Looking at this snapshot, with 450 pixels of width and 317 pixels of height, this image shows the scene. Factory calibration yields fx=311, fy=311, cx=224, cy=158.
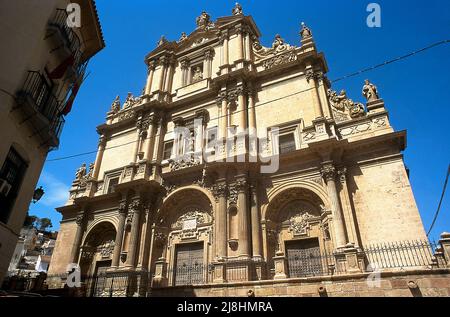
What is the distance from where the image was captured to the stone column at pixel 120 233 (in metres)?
16.8

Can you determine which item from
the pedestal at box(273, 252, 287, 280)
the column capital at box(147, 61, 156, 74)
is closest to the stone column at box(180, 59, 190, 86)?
the column capital at box(147, 61, 156, 74)

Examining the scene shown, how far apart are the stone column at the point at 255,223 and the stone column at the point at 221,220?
1.32 metres

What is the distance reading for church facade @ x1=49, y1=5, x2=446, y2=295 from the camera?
13141 millimetres

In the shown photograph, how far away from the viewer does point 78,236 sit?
19.6 meters

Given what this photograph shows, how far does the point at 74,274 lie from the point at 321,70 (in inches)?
720

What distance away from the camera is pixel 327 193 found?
541 inches

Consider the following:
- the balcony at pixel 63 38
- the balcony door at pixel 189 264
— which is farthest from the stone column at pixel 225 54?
the balcony door at pixel 189 264

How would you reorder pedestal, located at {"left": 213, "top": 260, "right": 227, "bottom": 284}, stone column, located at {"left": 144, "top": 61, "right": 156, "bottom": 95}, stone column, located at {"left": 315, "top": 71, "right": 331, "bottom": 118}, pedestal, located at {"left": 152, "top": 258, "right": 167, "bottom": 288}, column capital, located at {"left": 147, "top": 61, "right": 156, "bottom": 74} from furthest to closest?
column capital, located at {"left": 147, "top": 61, "right": 156, "bottom": 74} → stone column, located at {"left": 144, "top": 61, "right": 156, "bottom": 95} → stone column, located at {"left": 315, "top": 71, "right": 331, "bottom": 118} → pedestal, located at {"left": 152, "top": 258, "right": 167, "bottom": 288} → pedestal, located at {"left": 213, "top": 260, "right": 227, "bottom": 284}

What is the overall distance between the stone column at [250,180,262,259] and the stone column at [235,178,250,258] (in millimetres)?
311

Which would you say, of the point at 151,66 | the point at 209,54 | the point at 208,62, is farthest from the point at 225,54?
the point at 151,66

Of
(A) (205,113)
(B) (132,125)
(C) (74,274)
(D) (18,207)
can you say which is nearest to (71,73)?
(D) (18,207)

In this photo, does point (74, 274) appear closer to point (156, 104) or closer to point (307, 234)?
point (156, 104)

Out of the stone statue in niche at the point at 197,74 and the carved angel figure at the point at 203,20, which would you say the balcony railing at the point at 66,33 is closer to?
the stone statue in niche at the point at 197,74

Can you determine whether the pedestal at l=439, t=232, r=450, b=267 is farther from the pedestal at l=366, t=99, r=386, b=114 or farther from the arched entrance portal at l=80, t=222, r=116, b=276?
the arched entrance portal at l=80, t=222, r=116, b=276
